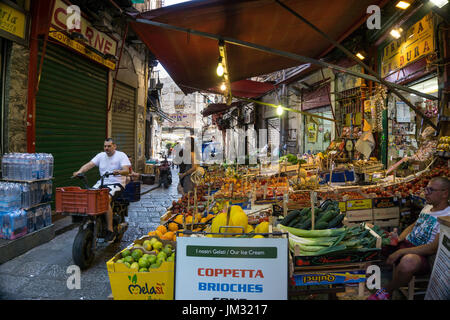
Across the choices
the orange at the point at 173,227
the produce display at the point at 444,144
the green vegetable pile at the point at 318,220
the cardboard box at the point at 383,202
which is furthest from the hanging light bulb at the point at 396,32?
the orange at the point at 173,227

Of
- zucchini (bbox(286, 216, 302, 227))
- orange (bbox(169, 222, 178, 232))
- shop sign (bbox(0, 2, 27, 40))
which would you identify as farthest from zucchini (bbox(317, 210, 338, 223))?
shop sign (bbox(0, 2, 27, 40))

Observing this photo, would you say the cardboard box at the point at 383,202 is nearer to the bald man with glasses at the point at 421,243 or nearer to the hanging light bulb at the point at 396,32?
the bald man with glasses at the point at 421,243

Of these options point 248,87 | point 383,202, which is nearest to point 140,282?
point 383,202

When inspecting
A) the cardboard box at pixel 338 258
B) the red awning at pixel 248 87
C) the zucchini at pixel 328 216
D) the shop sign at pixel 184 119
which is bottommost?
the cardboard box at pixel 338 258

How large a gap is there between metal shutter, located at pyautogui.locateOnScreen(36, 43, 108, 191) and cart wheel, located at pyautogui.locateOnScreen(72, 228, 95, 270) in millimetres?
3273

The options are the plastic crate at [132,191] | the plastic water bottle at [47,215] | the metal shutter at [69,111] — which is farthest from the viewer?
the plastic crate at [132,191]

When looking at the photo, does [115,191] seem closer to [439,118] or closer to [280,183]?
[280,183]

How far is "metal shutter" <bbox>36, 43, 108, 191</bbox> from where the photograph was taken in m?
6.72

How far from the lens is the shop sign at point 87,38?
6530 millimetres

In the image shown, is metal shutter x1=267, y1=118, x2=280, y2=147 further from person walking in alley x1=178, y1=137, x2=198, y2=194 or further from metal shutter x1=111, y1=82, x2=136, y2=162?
person walking in alley x1=178, y1=137, x2=198, y2=194

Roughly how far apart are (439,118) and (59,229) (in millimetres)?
8167

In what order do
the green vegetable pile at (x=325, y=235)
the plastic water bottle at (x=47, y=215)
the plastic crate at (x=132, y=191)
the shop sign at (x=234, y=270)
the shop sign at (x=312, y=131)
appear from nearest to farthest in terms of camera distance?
1. the shop sign at (x=234, y=270)
2. the green vegetable pile at (x=325, y=235)
3. the plastic water bottle at (x=47, y=215)
4. the plastic crate at (x=132, y=191)
5. the shop sign at (x=312, y=131)

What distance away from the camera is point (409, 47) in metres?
6.82

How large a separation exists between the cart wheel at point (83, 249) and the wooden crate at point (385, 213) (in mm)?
4785
